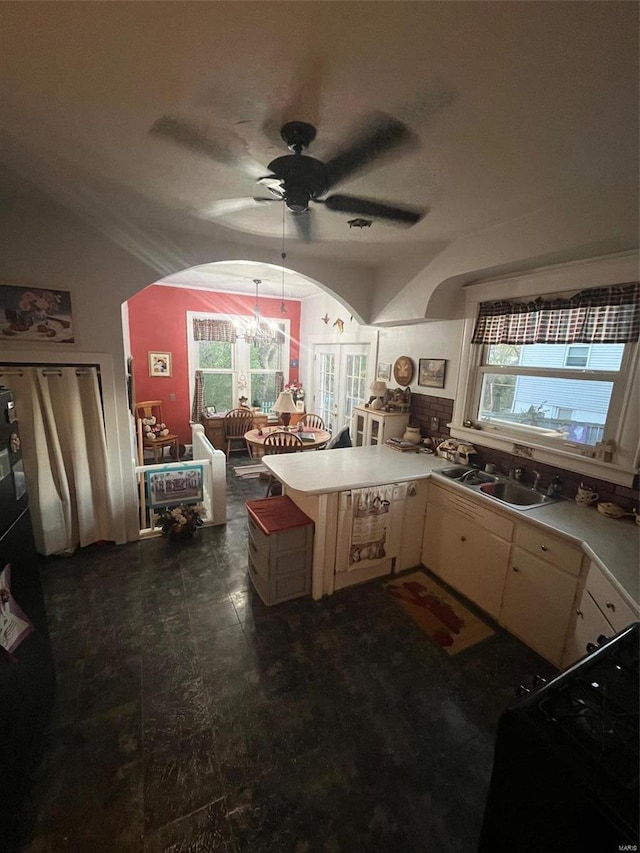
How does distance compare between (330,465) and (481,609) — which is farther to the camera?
(330,465)

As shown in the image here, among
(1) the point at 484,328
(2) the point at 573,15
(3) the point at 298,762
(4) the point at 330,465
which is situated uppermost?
(2) the point at 573,15

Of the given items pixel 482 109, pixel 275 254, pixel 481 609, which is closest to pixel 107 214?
pixel 275 254

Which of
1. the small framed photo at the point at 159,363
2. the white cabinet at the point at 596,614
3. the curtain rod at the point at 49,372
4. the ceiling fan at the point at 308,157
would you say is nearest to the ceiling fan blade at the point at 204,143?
the ceiling fan at the point at 308,157

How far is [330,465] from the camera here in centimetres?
265

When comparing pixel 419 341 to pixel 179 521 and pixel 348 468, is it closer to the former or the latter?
pixel 348 468

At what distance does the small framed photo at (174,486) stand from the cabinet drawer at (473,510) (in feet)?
6.96

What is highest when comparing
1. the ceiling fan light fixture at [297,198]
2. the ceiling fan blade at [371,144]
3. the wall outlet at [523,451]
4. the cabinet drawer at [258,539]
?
the ceiling fan blade at [371,144]

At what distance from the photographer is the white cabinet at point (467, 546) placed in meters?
2.13

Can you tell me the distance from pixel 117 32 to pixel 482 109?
1.13m

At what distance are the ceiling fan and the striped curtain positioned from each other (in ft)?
14.9

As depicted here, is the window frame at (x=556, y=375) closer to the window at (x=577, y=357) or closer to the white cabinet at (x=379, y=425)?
the window at (x=577, y=357)

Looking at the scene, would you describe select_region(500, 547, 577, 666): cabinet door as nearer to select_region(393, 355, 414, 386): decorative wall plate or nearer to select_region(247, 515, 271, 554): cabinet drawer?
select_region(247, 515, 271, 554): cabinet drawer

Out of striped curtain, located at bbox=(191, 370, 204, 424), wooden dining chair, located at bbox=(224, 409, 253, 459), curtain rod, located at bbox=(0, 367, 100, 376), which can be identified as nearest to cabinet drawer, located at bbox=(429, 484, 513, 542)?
curtain rod, located at bbox=(0, 367, 100, 376)

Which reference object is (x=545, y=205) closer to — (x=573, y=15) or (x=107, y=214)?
(x=573, y=15)
